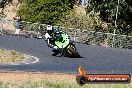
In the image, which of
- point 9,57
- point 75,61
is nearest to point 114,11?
point 75,61

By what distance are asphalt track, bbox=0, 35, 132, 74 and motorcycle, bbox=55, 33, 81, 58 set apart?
700 mm

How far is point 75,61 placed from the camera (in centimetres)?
2391

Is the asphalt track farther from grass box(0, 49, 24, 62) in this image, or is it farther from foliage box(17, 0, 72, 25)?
foliage box(17, 0, 72, 25)

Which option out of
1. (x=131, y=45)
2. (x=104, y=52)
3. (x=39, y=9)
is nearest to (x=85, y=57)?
(x=104, y=52)

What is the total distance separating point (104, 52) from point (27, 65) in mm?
9870

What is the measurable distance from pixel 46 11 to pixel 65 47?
20.7m

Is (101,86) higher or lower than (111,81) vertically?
lower

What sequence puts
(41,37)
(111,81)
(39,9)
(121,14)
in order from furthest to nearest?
(39,9), (121,14), (41,37), (111,81)

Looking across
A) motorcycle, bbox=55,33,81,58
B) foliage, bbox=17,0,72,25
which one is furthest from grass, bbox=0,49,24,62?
foliage, bbox=17,0,72,25

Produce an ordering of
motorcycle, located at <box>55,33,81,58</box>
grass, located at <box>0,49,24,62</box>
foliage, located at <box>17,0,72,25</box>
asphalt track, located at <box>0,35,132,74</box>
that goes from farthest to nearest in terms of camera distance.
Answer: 1. foliage, located at <box>17,0,72,25</box>
2. motorcycle, located at <box>55,33,81,58</box>
3. grass, located at <box>0,49,24,62</box>
4. asphalt track, located at <box>0,35,132,74</box>

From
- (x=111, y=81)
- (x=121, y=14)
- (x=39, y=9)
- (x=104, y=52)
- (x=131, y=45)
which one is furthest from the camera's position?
(x=39, y=9)

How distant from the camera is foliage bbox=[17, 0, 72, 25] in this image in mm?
46062

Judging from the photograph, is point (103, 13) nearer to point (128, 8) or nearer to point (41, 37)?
point (128, 8)

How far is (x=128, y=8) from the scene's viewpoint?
43094 millimetres
